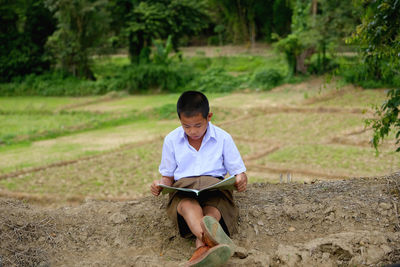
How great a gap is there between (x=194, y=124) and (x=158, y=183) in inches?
17.7

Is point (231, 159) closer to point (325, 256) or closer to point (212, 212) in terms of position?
point (212, 212)

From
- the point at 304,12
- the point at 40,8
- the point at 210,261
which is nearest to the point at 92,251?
the point at 210,261

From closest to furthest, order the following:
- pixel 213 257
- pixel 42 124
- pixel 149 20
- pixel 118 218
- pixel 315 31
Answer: pixel 213 257
pixel 118 218
pixel 42 124
pixel 315 31
pixel 149 20

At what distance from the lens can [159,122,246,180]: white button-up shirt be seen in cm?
298

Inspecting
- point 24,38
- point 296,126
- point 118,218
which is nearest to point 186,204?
point 118,218

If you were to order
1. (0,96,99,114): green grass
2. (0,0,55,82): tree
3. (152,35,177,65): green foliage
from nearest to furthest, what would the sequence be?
(0,96,99,114): green grass → (152,35,177,65): green foliage → (0,0,55,82): tree

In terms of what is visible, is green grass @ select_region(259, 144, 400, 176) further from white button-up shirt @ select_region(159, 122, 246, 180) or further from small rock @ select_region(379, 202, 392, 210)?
white button-up shirt @ select_region(159, 122, 246, 180)

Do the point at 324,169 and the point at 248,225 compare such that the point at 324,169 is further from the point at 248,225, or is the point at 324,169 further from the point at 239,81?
the point at 239,81

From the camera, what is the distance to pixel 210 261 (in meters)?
2.29

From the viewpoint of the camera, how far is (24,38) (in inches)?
832

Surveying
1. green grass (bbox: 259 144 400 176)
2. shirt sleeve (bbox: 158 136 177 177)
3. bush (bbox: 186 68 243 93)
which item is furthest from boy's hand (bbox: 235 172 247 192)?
bush (bbox: 186 68 243 93)

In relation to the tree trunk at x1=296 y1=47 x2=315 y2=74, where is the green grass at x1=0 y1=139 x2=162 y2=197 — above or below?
below

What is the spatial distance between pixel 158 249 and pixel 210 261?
2.35 ft

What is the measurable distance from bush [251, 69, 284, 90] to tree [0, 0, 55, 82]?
34.4ft
